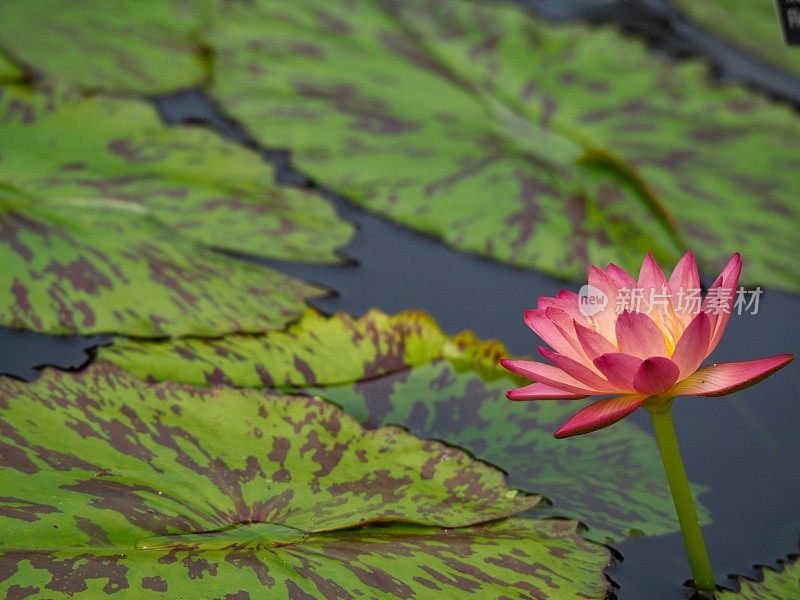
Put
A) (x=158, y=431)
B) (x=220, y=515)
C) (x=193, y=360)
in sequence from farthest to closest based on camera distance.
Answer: (x=193, y=360) < (x=158, y=431) < (x=220, y=515)

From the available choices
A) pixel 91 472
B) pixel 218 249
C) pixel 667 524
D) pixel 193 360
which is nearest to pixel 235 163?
pixel 218 249

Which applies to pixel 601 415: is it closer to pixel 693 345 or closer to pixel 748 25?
pixel 693 345

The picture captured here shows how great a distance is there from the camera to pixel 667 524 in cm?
152

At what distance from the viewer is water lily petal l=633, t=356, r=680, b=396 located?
1070mm

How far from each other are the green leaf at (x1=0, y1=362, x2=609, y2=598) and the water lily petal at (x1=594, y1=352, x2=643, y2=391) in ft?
1.24

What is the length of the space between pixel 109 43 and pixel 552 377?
213 cm

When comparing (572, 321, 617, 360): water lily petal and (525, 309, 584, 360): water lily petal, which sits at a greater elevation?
(525, 309, 584, 360): water lily petal

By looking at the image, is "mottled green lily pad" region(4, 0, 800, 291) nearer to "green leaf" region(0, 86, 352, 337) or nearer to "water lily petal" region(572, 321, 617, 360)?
"green leaf" region(0, 86, 352, 337)

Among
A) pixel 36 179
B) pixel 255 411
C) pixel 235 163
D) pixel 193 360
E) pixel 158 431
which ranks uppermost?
pixel 235 163

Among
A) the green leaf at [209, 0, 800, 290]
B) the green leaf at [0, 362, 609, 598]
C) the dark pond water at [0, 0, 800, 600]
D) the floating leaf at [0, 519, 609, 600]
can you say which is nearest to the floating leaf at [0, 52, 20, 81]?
the dark pond water at [0, 0, 800, 600]

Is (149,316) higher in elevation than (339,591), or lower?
higher

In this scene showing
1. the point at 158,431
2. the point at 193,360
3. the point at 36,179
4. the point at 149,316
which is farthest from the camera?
the point at 36,179

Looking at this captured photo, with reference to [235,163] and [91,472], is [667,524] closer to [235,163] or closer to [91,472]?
[91,472]

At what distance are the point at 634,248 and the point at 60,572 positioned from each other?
1.59 m
